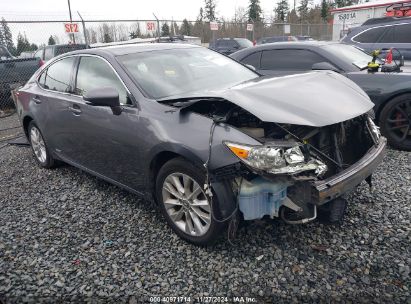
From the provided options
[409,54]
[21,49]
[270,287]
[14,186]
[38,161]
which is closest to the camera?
[270,287]

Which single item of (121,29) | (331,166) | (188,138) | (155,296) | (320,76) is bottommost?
(155,296)

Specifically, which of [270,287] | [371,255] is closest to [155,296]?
[270,287]

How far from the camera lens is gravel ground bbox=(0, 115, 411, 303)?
247 cm

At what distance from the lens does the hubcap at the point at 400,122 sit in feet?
15.5

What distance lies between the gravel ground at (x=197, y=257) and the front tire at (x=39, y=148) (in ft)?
3.83

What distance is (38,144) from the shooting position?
5.09 meters

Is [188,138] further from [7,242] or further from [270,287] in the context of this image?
[7,242]

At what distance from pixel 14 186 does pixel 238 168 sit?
11.1 feet

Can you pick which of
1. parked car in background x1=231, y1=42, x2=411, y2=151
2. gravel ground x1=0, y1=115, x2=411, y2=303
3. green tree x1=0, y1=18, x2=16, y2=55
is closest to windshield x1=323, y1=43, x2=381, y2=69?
parked car in background x1=231, y1=42, x2=411, y2=151

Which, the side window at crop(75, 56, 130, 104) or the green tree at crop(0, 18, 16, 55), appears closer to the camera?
the side window at crop(75, 56, 130, 104)

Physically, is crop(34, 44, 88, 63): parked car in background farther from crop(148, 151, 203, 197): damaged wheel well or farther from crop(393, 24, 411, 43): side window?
crop(148, 151, 203, 197): damaged wheel well

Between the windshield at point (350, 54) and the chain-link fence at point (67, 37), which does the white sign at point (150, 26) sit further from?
the windshield at point (350, 54)

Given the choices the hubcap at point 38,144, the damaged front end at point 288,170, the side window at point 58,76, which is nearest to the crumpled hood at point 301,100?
the damaged front end at point 288,170

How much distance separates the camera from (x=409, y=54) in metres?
7.29
